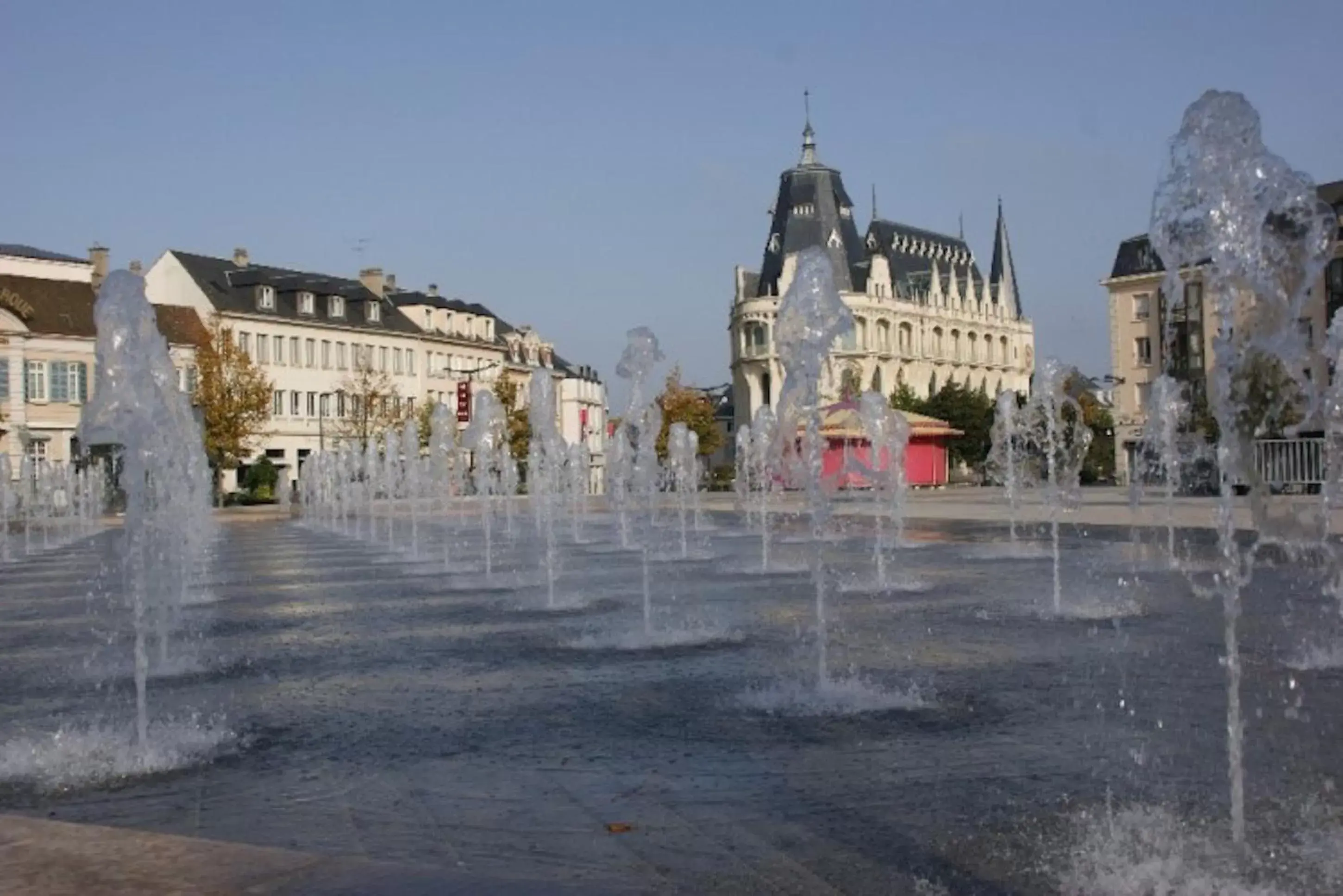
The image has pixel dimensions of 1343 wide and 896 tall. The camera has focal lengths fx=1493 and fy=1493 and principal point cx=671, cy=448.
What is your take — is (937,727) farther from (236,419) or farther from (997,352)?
(997,352)

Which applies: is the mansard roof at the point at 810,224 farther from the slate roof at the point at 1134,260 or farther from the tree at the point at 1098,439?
the slate roof at the point at 1134,260

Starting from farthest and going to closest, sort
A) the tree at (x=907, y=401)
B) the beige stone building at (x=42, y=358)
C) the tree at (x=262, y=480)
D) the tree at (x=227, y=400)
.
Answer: the tree at (x=907, y=401) < the tree at (x=262, y=480) < the beige stone building at (x=42, y=358) < the tree at (x=227, y=400)

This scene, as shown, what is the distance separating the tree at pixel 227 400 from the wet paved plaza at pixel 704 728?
152 feet

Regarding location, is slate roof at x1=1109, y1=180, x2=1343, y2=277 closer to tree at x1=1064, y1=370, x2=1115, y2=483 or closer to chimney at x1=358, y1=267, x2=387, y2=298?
tree at x1=1064, y1=370, x2=1115, y2=483

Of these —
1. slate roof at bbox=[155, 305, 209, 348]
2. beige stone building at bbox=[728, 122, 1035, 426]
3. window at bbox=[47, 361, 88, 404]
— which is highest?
beige stone building at bbox=[728, 122, 1035, 426]

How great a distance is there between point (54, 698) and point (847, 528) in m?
23.6

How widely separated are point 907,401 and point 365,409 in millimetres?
51198

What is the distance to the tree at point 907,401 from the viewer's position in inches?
4429

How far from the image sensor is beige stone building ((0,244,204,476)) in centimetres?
6322

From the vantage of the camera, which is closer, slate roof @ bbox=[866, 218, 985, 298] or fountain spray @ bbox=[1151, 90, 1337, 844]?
fountain spray @ bbox=[1151, 90, 1337, 844]

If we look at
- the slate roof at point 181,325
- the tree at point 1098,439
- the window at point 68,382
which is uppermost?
the slate roof at point 181,325

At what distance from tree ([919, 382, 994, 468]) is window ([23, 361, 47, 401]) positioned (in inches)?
2363

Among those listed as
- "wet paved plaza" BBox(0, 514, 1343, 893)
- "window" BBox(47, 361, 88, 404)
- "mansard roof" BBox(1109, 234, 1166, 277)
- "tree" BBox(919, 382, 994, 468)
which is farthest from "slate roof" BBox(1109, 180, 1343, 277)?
"wet paved plaza" BBox(0, 514, 1343, 893)

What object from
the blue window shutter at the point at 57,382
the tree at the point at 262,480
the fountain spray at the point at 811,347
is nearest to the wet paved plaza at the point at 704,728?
the fountain spray at the point at 811,347
